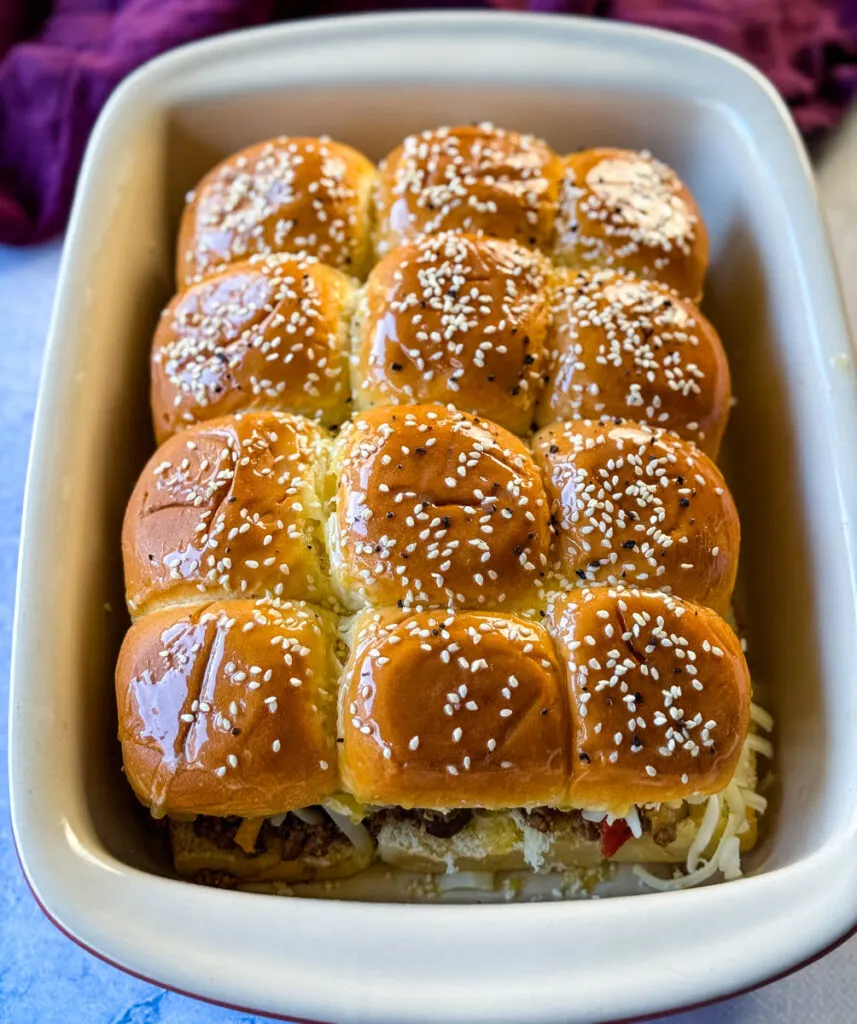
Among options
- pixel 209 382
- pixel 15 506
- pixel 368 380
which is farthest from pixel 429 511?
pixel 15 506

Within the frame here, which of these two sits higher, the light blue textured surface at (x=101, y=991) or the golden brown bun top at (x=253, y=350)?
the golden brown bun top at (x=253, y=350)

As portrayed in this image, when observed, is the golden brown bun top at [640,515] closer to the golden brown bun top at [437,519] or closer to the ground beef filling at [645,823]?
the golden brown bun top at [437,519]

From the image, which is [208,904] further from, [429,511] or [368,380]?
[368,380]

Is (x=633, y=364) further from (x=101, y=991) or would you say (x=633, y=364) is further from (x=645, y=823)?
(x=101, y=991)

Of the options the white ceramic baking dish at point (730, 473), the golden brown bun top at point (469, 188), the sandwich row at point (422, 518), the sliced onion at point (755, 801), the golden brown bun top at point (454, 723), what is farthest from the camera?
the golden brown bun top at point (469, 188)

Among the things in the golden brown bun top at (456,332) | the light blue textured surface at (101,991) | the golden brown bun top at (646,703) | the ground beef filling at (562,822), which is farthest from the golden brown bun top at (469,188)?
the light blue textured surface at (101,991)

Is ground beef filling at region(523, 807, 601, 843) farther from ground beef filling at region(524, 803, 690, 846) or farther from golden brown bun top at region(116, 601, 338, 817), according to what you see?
golden brown bun top at region(116, 601, 338, 817)

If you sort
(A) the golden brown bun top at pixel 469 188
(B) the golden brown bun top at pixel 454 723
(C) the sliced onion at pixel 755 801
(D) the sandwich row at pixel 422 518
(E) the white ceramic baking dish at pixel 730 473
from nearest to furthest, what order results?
(E) the white ceramic baking dish at pixel 730 473 < (B) the golden brown bun top at pixel 454 723 < (D) the sandwich row at pixel 422 518 < (C) the sliced onion at pixel 755 801 < (A) the golden brown bun top at pixel 469 188

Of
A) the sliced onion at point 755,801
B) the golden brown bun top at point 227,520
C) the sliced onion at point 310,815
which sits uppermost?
the golden brown bun top at point 227,520

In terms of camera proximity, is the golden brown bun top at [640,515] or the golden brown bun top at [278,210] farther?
the golden brown bun top at [278,210]
